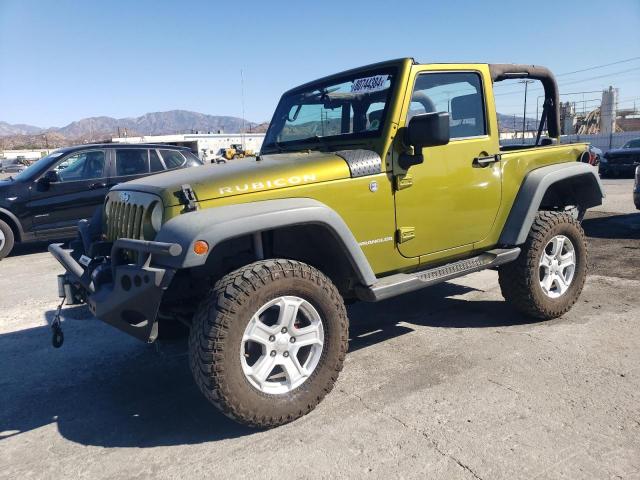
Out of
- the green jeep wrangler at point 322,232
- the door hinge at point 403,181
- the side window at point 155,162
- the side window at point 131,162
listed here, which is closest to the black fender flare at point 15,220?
the side window at point 131,162

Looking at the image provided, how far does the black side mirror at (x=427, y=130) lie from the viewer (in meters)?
3.22

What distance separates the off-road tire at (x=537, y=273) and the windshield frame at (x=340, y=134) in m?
1.68

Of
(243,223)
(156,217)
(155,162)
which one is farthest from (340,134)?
(155,162)

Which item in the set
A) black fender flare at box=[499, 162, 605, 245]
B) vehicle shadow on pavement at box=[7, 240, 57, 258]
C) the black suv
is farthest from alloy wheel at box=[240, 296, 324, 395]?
vehicle shadow on pavement at box=[7, 240, 57, 258]

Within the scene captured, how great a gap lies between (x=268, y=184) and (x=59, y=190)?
22.1ft

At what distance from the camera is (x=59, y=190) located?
8.49 meters

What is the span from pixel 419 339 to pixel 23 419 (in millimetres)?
2813

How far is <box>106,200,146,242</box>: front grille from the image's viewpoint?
315 centimetres

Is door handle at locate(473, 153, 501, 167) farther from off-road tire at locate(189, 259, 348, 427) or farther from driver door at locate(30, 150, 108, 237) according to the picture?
driver door at locate(30, 150, 108, 237)

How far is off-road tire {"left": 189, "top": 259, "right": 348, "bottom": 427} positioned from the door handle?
1653 mm

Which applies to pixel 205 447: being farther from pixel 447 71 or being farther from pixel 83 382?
pixel 447 71

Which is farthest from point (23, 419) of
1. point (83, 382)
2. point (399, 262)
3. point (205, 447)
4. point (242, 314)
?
point (399, 262)

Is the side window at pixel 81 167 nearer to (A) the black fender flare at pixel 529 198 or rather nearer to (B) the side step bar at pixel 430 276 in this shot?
(B) the side step bar at pixel 430 276

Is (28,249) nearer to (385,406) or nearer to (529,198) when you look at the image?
(385,406)
